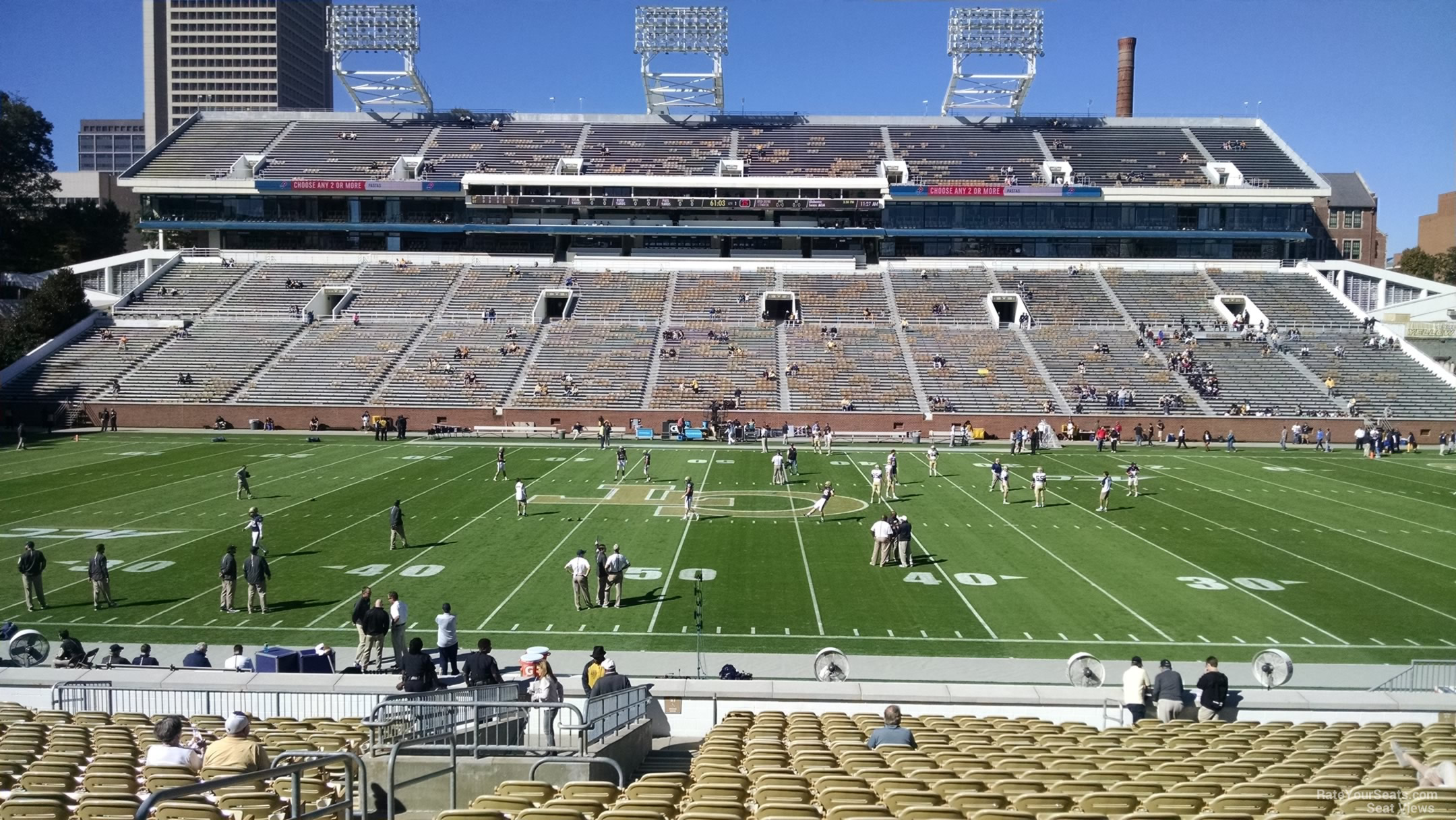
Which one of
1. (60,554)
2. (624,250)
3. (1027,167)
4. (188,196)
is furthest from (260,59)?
(60,554)

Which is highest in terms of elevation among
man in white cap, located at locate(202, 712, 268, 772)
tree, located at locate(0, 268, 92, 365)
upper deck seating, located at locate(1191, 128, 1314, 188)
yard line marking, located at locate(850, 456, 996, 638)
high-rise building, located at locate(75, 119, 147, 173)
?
high-rise building, located at locate(75, 119, 147, 173)

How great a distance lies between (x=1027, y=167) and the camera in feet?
241

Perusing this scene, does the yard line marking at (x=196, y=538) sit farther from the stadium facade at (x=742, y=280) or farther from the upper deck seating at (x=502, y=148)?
the upper deck seating at (x=502, y=148)

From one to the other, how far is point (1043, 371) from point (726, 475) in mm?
24629

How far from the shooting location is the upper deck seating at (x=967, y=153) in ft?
237

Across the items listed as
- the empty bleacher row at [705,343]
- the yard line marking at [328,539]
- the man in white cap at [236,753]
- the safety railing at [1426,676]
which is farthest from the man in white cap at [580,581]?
the empty bleacher row at [705,343]

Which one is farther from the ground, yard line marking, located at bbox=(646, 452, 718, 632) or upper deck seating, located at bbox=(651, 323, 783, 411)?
upper deck seating, located at bbox=(651, 323, 783, 411)

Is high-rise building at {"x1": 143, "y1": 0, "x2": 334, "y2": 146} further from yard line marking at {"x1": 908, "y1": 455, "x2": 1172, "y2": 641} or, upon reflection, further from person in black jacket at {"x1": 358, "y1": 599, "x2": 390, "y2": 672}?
person in black jacket at {"x1": 358, "y1": 599, "x2": 390, "y2": 672}

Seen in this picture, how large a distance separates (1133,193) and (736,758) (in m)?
68.7

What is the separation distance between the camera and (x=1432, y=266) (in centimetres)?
8219

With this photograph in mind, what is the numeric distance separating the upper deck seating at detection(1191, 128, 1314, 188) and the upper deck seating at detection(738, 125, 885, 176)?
24.5 m

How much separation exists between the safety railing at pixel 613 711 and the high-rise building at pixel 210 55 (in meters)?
162

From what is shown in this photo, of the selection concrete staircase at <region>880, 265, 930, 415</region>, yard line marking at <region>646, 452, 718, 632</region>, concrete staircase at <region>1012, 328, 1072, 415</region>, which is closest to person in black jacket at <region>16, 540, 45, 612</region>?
yard line marking at <region>646, 452, 718, 632</region>

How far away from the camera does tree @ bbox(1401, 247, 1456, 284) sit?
7950cm
